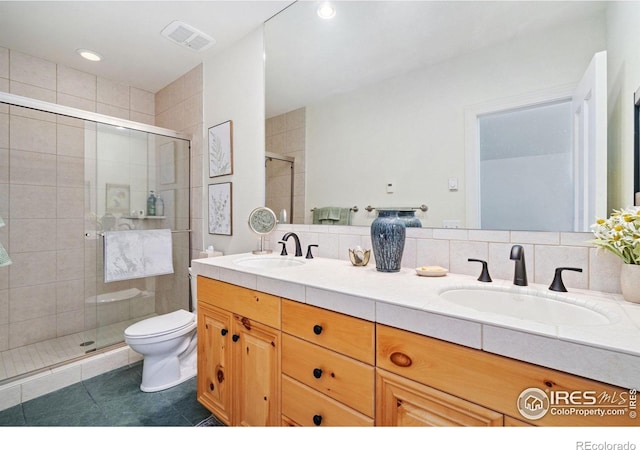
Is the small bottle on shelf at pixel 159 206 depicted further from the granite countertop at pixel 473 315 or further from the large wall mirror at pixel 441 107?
the granite countertop at pixel 473 315

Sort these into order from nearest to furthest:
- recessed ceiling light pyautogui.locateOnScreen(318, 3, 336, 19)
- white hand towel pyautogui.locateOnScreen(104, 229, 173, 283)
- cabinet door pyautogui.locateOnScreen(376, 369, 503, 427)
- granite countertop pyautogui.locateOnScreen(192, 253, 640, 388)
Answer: granite countertop pyautogui.locateOnScreen(192, 253, 640, 388) < cabinet door pyautogui.locateOnScreen(376, 369, 503, 427) < recessed ceiling light pyautogui.locateOnScreen(318, 3, 336, 19) < white hand towel pyautogui.locateOnScreen(104, 229, 173, 283)

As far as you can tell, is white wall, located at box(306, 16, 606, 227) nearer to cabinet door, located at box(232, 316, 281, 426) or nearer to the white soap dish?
the white soap dish

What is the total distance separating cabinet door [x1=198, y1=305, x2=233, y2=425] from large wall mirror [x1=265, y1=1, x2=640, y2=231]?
2.51 ft

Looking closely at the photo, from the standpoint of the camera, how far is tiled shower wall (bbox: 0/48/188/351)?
7.18 ft

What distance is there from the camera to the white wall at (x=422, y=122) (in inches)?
42.1

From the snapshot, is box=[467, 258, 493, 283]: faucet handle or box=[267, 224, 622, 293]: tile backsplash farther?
box=[467, 258, 493, 283]: faucet handle

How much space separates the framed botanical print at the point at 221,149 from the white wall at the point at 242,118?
4 centimetres

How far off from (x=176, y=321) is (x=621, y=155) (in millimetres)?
2318

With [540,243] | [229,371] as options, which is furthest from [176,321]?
[540,243]

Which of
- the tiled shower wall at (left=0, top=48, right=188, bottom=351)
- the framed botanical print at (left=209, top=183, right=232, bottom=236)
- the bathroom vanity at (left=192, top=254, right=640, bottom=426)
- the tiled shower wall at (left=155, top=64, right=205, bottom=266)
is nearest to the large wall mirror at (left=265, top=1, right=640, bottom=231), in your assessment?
the bathroom vanity at (left=192, top=254, right=640, bottom=426)

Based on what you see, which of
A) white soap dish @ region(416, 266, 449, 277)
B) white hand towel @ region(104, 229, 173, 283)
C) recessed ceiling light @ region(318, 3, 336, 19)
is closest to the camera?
white soap dish @ region(416, 266, 449, 277)

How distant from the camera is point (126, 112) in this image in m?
2.84

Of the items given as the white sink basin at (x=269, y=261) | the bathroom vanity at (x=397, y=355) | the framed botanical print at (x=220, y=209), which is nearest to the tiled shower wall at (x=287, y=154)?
the white sink basin at (x=269, y=261)
